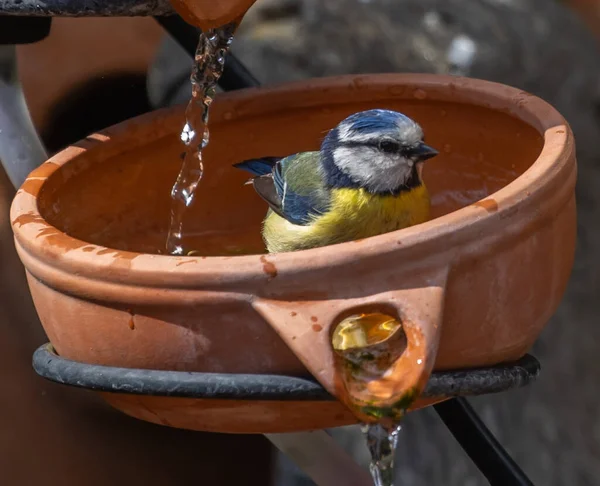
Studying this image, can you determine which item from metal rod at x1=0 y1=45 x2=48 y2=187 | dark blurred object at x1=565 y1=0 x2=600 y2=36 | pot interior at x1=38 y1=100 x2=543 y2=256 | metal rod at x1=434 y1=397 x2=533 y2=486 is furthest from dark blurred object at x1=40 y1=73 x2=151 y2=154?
dark blurred object at x1=565 y1=0 x2=600 y2=36

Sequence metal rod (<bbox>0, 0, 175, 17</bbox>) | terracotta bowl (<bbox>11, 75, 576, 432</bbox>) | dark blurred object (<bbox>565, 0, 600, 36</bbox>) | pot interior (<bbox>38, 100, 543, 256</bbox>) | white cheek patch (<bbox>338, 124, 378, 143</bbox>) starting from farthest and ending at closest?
1. dark blurred object (<bbox>565, 0, 600, 36</bbox>)
2. white cheek patch (<bbox>338, 124, 378, 143</bbox>)
3. pot interior (<bbox>38, 100, 543, 256</bbox>)
4. metal rod (<bbox>0, 0, 175, 17</bbox>)
5. terracotta bowl (<bbox>11, 75, 576, 432</bbox>)

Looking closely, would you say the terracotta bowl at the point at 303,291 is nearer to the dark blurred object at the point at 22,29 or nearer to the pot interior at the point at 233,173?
the pot interior at the point at 233,173

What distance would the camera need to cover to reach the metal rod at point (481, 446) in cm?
135

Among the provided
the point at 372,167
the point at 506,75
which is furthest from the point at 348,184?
the point at 506,75

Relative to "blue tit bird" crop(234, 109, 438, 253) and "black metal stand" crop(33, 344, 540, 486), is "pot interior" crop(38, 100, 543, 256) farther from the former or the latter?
"black metal stand" crop(33, 344, 540, 486)

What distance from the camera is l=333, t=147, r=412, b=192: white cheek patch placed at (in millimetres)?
1594

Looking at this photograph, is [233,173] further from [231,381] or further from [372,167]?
[231,381]

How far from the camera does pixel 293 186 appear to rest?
64.6 inches

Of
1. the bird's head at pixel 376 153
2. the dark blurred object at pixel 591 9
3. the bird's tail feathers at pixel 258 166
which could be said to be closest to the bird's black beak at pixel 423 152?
the bird's head at pixel 376 153

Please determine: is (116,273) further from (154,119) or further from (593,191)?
(593,191)

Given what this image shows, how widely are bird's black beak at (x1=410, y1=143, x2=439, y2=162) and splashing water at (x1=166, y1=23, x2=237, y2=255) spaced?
0.35m

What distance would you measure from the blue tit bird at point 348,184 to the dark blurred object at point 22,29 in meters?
0.40

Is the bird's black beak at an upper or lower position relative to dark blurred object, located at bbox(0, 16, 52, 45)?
lower

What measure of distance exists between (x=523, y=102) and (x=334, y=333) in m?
0.59
